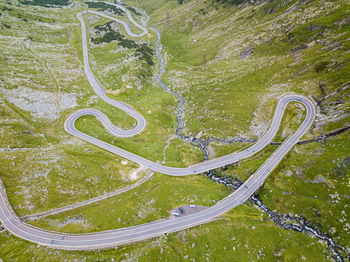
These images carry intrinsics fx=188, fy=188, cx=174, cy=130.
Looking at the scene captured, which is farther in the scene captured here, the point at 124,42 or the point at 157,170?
the point at 124,42

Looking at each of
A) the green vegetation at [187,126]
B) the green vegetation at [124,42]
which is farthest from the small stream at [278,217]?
the green vegetation at [124,42]

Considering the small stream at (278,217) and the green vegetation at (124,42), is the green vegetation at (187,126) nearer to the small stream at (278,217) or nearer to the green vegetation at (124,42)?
the green vegetation at (124,42)

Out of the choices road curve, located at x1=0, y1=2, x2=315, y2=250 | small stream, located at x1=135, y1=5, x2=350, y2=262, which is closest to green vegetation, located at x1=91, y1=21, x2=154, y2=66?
road curve, located at x1=0, y1=2, x2=315, y2=250

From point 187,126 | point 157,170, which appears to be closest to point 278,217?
point 157,170

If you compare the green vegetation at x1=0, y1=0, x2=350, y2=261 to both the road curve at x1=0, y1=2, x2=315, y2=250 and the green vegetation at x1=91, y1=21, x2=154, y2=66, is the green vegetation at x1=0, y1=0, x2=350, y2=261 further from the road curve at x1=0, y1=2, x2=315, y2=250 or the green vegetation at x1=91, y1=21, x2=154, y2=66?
the road curve at x1=0, y1=2, x2=315, y2=250

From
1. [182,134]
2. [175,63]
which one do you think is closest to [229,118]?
[182,134]

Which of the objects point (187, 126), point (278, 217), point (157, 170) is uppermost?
point (157, 170)

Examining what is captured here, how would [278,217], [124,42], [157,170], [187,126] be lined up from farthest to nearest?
[124,42] < [187,126] < [157,170] < [278,217]

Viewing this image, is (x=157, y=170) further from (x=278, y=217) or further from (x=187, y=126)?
(x=278, y=217)

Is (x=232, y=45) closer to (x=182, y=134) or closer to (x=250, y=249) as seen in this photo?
(x=182, y=134)
